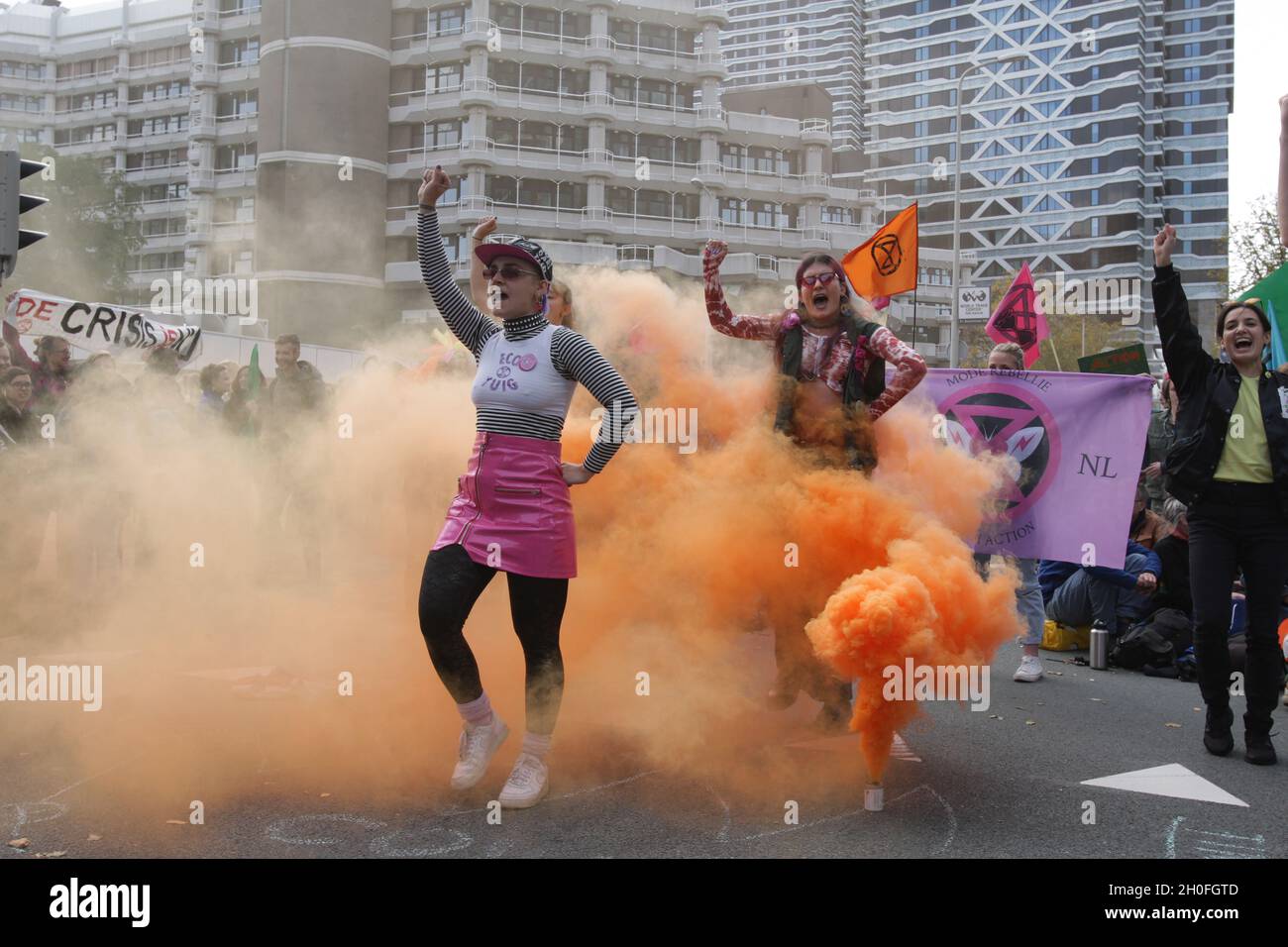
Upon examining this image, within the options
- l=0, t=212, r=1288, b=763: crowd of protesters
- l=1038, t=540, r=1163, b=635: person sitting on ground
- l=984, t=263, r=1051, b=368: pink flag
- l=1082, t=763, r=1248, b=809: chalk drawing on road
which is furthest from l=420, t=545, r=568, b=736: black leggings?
l=984, t=263, r=1051, b=368: pink flag

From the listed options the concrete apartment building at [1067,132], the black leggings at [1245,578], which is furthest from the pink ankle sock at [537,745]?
the concrete apartment building at [1067,132]

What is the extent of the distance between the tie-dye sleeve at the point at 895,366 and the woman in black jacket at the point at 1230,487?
57.2 inches

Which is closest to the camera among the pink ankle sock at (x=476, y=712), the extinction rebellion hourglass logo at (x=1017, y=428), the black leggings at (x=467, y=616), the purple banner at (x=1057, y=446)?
the black leggings at (x=467, y=616)

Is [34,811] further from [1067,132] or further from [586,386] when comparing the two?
[1067,132]

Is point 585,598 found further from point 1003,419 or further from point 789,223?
point 789,223

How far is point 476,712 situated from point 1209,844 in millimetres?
2673

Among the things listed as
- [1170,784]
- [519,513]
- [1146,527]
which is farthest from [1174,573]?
[519,513]

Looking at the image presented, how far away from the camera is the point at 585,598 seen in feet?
15.5

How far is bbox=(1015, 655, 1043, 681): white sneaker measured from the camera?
6742 mm

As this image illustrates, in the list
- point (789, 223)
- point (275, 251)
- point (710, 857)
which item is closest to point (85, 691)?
point (710, 857)

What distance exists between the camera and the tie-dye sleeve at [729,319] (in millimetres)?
4773

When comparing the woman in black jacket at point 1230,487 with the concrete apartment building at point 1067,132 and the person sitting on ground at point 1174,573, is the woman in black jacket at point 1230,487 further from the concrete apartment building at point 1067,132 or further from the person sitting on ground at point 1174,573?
the concrete apartment building at point 1067,132

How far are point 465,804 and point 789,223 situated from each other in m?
54.3

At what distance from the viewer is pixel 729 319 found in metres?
4.84
